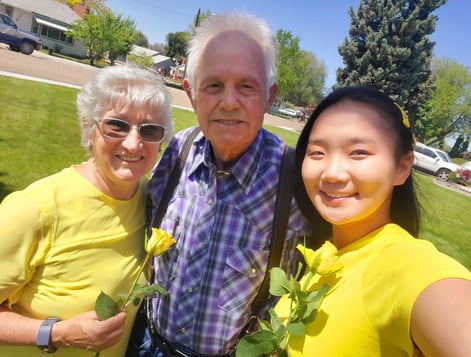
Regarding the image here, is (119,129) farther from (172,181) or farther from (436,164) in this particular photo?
(436,164)

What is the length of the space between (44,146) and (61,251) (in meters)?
6.33

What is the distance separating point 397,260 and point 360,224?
0.30 metres

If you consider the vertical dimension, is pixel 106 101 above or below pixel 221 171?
above

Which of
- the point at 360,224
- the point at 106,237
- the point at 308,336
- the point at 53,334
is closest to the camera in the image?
the point at 308,336

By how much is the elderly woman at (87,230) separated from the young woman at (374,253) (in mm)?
874

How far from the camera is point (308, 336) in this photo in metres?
1.16

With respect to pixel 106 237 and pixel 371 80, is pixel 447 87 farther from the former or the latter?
pixel 106 237

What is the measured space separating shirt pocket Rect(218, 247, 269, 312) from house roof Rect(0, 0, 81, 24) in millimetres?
47141

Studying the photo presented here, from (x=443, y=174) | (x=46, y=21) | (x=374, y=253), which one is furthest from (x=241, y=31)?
(x=46, y=21)

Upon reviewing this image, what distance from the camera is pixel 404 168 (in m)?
1.35

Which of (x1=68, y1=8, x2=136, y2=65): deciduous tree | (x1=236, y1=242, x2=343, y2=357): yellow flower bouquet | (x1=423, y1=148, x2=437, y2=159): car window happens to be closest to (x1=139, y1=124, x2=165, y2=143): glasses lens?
(x1=236, y1=242, x2=343, y2=357): yellow flower bouquet

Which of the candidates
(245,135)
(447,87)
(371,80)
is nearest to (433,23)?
(371,80)

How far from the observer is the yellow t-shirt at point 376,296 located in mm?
951

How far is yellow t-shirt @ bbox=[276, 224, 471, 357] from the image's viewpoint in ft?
3.12
